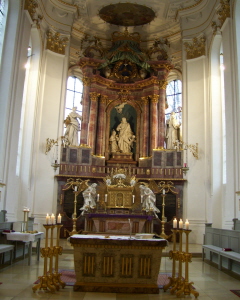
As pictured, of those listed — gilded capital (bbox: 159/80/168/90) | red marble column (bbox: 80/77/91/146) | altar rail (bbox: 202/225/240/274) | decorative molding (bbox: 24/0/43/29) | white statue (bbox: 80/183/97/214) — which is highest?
decorative molding (bbox: 24/0/43/29)

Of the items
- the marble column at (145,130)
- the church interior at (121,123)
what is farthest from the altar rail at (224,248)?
the marble column at (145,130)

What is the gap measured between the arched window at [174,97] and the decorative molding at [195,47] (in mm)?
2163

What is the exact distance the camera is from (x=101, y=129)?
702 inches

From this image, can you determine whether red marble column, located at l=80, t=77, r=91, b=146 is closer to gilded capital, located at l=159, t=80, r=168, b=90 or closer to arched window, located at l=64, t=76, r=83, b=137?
arched window, located at l=64, t=76, r=83, b=137

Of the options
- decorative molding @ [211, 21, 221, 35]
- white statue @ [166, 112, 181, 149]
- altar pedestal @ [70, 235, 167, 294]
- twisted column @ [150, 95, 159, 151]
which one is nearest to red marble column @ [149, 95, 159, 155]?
twisted column @ [150, 95, 159, 151]

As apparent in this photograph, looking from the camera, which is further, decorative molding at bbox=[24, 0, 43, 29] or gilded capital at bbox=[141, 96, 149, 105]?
gilded capital at bbox=[141, 96, 149, 105]

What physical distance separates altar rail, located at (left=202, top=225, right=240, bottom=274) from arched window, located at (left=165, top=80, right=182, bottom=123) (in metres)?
8.72

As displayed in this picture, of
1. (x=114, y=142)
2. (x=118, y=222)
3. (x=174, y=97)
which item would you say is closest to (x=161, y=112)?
(x=174, y=97)

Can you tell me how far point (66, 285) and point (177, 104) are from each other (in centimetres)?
1390

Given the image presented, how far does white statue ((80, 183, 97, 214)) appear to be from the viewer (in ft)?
48.5

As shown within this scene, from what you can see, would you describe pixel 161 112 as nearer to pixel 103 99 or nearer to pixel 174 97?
pixel 174 97

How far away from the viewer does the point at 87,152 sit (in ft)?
54.7

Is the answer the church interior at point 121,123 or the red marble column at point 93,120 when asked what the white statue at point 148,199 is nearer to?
the church interior at point 121,123

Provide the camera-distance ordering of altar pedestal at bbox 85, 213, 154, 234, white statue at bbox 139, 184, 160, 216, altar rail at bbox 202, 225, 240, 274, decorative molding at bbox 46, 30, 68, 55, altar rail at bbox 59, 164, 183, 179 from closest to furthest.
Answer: altar rail at bbox 202, 225, 240, 274
altar pedestal at bbox 85, 213, 154, 234
white statue at bbox 139, 184, 160, 216
altar rail at bbox 59, 164, 183, 179
decorative molding at bbox 46, 30, 68, 55
